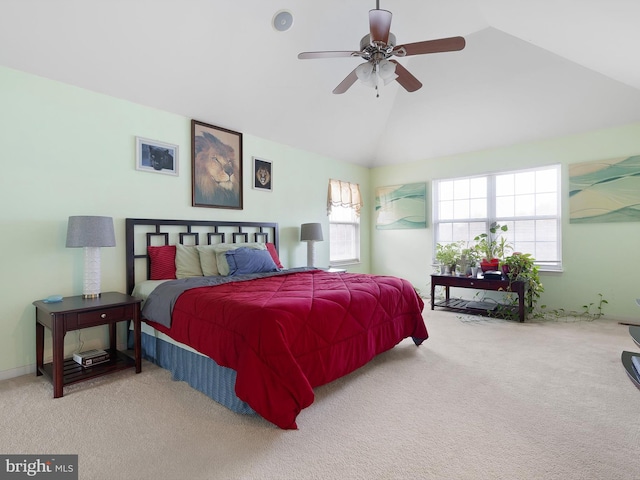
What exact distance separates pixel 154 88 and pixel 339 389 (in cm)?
317

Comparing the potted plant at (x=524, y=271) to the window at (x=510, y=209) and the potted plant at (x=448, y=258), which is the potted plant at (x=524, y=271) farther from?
the potted plant at (x=448, y=258)

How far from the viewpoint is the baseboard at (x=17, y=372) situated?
2.56 meters

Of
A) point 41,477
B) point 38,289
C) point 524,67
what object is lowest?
point 41,477

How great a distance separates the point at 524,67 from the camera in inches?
153

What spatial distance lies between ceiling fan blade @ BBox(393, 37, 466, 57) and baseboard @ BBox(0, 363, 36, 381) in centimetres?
370

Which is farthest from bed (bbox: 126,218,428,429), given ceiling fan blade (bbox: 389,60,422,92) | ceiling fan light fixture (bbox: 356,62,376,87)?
ceiling fan blade (bbox: 389,60,422,92)

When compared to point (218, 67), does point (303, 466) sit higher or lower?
lower

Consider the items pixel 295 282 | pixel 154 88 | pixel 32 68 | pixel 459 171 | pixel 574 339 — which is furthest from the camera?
pixel 459 171

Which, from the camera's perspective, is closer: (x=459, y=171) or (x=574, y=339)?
(x=574, y=339)

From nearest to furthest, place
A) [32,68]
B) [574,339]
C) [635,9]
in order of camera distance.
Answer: [635,9] → [32,68] → [574,339]

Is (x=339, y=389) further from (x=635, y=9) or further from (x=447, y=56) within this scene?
(x=447, y=56)

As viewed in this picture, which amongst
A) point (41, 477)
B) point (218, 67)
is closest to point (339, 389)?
point (41, 477)

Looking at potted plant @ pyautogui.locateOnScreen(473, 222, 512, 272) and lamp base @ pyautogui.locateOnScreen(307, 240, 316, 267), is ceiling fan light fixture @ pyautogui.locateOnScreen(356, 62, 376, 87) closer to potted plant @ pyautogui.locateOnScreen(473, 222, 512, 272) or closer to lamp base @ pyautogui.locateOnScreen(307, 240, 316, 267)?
lamp base @ pyautogui.locateOnScreen(307, 240, 316, 267)

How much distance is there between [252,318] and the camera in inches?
77.4
